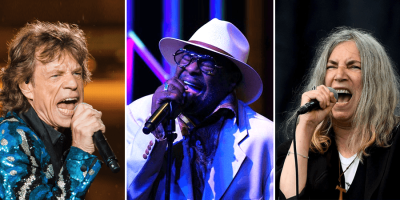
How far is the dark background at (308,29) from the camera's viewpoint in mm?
2961

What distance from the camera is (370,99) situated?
2.80m

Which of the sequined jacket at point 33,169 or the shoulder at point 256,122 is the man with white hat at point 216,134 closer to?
the shoulder at point 256,122

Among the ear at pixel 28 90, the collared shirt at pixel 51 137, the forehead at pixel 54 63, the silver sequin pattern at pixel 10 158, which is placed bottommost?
the silver sequin pattern at pixel 10 158

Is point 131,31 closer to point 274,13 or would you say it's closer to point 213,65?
point 213,65

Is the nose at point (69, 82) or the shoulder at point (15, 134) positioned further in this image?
the nose at point (69, 82)

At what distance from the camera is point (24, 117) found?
9.70ft

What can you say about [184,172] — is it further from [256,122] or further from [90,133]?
[90,133]

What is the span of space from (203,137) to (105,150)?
0.64m

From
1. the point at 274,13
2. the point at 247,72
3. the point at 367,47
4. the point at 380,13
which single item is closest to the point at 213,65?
the point at 247,72

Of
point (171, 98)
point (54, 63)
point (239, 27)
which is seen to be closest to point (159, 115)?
point (171, 98)

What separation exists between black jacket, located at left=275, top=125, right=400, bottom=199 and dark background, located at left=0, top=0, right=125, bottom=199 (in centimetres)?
110

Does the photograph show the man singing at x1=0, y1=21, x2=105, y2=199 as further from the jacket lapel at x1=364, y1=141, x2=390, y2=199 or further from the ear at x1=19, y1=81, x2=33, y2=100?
the jacket lapel at x1=364, y1=141, x2=390, y2=199

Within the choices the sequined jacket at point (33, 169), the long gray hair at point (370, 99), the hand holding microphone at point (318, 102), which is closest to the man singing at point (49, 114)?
the sequined jacket at point (33, 169)

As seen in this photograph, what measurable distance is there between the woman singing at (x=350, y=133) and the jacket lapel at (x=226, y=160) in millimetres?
282
